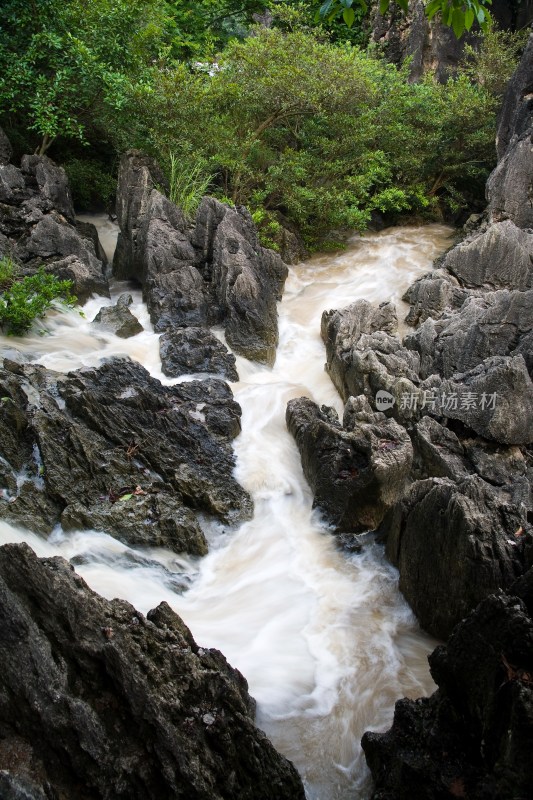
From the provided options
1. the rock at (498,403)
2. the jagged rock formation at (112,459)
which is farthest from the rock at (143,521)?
the rock at (498,403)

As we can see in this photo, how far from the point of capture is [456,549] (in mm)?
4980

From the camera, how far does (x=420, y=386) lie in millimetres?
8344

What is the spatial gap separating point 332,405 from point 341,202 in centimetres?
638

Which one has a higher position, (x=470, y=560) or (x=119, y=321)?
(x=470, y=560)

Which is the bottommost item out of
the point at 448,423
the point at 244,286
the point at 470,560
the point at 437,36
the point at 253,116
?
the point at 470,560

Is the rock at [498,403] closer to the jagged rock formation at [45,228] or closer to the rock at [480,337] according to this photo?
the rock at [480,337]

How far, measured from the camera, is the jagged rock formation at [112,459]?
6.10 m

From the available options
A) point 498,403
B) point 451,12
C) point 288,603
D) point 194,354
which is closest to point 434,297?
point 498,403

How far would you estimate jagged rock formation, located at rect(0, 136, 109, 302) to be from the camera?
35.7ft

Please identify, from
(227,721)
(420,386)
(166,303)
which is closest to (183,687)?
(227,721)

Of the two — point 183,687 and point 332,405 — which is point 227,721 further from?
point 332,405

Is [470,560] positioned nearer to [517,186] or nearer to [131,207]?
[131,207]

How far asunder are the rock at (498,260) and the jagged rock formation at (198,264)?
3.46 m

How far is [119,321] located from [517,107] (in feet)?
31.1
